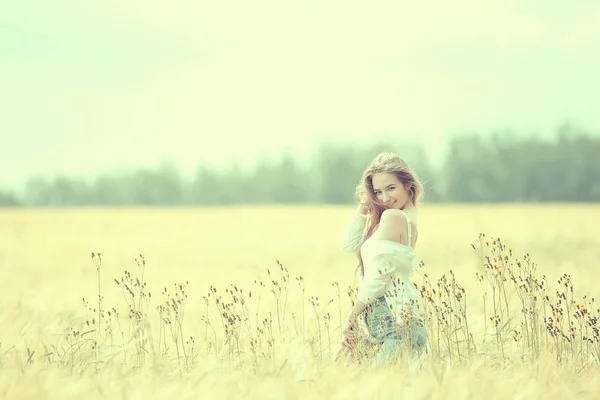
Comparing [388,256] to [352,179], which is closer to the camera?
[388,256]

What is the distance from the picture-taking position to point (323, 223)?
26844 mm

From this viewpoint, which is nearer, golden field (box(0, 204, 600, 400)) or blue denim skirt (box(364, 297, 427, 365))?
golden field (box(0, 204, 600, 400))

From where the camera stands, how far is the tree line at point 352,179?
139 feet

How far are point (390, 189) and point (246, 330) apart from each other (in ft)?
6.68

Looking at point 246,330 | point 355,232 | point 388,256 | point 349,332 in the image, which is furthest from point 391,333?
point 246,330

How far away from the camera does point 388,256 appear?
4.90 m

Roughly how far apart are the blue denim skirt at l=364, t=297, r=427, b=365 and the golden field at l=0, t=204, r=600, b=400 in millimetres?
131

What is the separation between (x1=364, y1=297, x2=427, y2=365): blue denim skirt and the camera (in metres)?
5.02

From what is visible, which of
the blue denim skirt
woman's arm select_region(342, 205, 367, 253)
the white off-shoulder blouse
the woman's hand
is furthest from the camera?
woman's arm select_region(342, 205, 367, 253)

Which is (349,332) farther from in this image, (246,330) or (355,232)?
(246,330)

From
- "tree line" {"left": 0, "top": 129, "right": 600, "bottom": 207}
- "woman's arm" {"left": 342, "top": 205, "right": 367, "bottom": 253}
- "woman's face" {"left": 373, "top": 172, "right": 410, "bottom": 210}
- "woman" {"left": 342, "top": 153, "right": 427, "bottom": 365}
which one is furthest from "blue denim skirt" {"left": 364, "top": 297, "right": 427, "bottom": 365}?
"tree line" {"left": 0, "top": 129, "right": 600, "bottom": 207}

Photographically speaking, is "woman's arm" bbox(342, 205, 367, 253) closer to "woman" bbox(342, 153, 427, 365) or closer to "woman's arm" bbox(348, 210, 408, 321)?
"woman" bbox(342, 153, 427, 365)

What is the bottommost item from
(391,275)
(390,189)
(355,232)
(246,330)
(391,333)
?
(246,330)

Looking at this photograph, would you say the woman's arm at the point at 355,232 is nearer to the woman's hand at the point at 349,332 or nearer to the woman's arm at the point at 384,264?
the woman's arm at the point at 384,264
